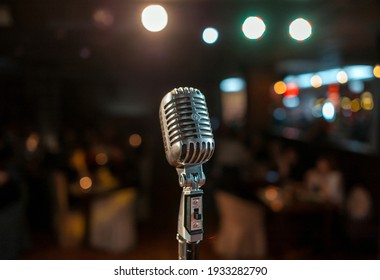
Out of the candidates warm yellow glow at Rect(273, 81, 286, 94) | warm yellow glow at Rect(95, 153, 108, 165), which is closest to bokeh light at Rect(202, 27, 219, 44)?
warm yellow glow at Rect(95, 153, 108, 165)

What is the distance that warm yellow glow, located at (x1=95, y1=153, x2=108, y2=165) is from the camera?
4.81 meters

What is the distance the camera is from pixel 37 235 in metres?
4.29

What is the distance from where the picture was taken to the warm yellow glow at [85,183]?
4020 millimetres

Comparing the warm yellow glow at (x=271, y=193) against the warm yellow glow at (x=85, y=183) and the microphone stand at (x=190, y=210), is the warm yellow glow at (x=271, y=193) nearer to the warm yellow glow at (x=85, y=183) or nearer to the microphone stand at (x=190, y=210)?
the warm yellow glow at (x=85, y=183)

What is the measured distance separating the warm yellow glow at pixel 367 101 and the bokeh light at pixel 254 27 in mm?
2477

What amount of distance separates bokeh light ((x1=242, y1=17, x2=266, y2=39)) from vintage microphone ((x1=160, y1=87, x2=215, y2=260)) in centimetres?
235

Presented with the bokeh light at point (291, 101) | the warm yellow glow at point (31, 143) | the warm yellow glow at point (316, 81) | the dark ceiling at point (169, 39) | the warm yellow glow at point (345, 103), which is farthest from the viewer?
the bokeh light at point (291, 101)

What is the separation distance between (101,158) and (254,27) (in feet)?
8.22

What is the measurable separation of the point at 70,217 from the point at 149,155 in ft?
4.79

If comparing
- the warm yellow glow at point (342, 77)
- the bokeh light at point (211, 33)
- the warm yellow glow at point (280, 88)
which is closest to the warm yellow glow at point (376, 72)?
the warm yellow glow at point (342, 77)

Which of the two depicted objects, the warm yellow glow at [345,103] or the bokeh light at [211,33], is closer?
the bokeh light at [211,33]

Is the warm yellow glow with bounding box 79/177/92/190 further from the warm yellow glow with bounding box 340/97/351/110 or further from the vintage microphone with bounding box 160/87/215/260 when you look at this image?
the warm yellow glow with bounding box 340/97/351/110
